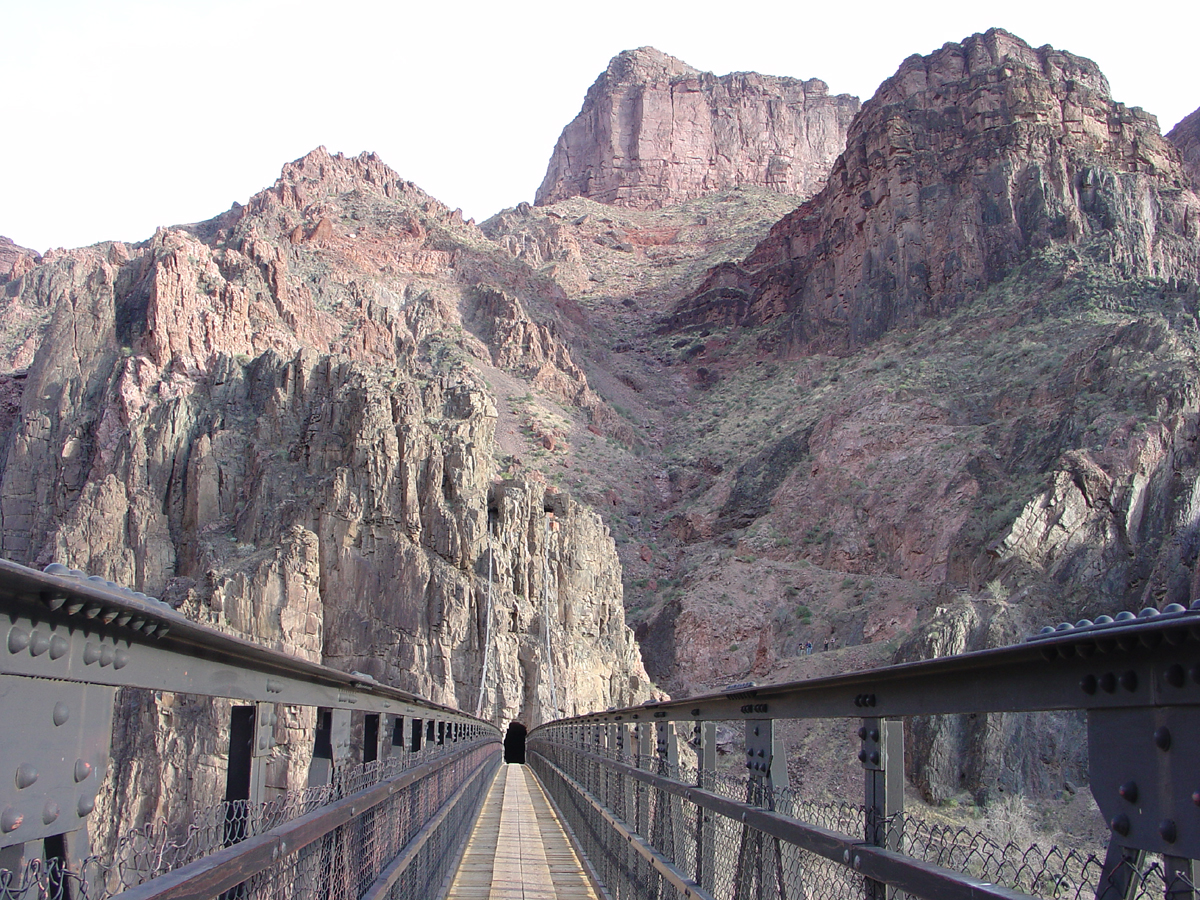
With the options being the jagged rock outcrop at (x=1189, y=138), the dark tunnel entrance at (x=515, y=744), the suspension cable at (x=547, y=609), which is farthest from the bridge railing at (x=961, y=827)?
the jagged rock outcrop at (x=1189, y=138)

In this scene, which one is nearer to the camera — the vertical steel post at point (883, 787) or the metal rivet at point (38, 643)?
the metal rivet at point (38, 643)

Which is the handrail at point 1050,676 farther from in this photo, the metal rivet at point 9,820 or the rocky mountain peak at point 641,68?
the rocky mountain peak at point 641,68

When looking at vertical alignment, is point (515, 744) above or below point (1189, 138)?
below

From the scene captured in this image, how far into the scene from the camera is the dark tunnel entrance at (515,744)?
49.8 meters

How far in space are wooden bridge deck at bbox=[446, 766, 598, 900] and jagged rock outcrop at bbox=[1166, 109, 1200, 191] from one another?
10197 centimetres

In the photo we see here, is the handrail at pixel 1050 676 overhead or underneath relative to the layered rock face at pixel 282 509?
underneath

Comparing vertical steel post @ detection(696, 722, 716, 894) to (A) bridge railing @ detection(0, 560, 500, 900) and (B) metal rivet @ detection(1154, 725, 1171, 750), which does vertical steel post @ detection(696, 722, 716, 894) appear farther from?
(B) metal rivet @ detection(1154, 725, 1171, 750)

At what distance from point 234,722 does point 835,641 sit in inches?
1610

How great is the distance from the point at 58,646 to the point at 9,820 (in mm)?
352

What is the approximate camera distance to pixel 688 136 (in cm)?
15438

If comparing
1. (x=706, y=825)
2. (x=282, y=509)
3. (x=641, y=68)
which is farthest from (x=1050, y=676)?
(x=641, y=68)

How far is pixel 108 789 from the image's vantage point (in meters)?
31.4

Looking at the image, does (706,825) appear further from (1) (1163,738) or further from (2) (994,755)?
(2) (994,755)

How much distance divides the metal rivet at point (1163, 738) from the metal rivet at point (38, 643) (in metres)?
2.34
